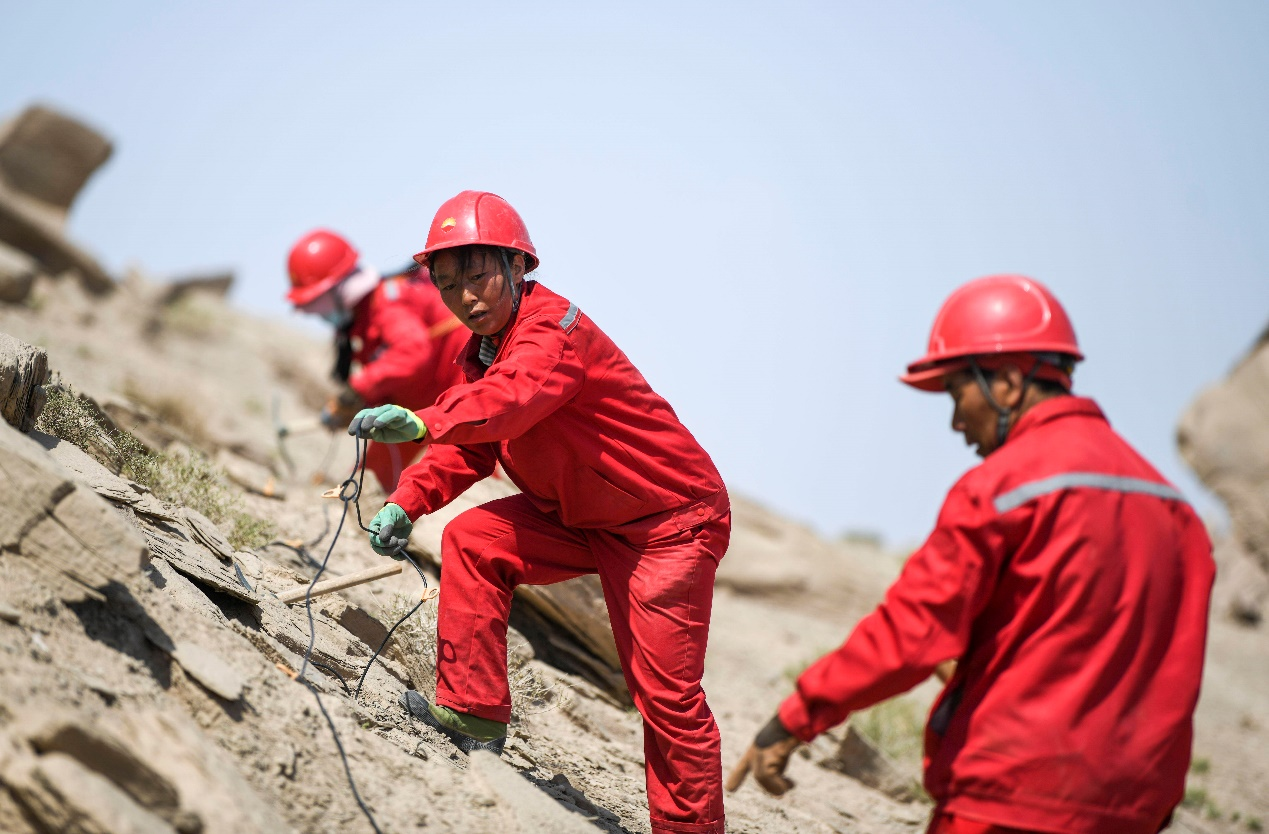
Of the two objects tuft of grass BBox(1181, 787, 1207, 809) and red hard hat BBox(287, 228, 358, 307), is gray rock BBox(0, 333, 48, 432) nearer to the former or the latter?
red hard hat BBox(287, 228, 358, 307)

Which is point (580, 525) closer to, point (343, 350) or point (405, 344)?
point (405, 344)

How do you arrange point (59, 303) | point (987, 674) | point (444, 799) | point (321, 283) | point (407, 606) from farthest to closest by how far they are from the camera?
point (59, 303) → point (321, 283) → point (407, 606) → point (444, 799) → point (987, 674)

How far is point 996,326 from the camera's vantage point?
2820 millimetres

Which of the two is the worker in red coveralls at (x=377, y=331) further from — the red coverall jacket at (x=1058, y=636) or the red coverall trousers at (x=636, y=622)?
the red coverall jacket at (x=1058, y=636)

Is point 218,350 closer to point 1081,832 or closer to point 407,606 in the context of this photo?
point 407,606

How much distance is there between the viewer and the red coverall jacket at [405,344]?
6.48 meters

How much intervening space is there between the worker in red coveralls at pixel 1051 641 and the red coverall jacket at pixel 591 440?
1.16 meters

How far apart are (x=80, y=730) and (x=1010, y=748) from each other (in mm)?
2068

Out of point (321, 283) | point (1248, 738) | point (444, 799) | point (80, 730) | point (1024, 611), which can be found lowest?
point (1248, 738)

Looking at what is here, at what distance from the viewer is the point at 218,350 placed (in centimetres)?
1702

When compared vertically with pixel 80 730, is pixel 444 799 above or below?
below

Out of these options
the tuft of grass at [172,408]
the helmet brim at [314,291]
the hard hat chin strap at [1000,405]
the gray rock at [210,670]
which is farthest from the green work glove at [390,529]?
the tuft of grass at [172,408]

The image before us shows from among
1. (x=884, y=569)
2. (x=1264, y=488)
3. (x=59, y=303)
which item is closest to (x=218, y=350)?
(x=59, y=303)

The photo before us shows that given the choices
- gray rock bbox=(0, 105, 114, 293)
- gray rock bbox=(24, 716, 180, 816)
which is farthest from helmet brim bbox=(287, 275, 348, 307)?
gray rock bbox=(0, 105, 114, 293)
